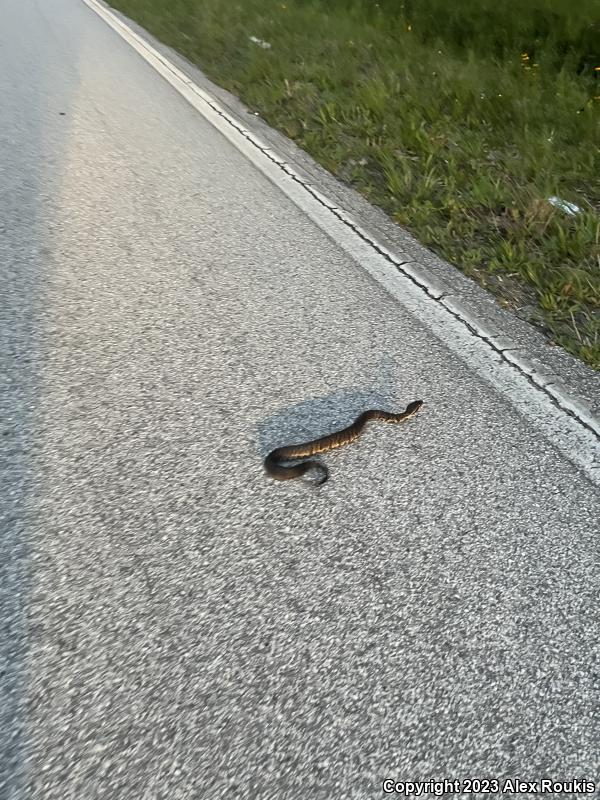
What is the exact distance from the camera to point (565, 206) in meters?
4.81

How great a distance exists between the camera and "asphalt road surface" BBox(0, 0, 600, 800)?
1.79 metres

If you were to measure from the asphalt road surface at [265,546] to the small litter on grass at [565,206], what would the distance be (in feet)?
5.35

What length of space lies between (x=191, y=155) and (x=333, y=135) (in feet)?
4.72

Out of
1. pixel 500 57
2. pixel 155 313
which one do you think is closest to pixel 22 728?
pixel 155 313

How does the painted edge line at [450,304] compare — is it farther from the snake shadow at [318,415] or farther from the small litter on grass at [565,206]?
the small litter on grass at [565,206]

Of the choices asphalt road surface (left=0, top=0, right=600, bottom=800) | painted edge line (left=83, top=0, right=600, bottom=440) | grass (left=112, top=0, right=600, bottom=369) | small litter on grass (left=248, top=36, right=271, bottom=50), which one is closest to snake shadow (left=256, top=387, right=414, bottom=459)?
asphalt road surface (left=0, top=0, right=600, bottom=800)

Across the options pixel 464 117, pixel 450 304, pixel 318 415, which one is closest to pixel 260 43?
pixel 464 117

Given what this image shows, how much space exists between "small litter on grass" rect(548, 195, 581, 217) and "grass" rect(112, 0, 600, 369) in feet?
0.18

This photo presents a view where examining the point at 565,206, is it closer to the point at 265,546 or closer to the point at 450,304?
the point at 450,304

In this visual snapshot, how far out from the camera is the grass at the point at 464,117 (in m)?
4.34

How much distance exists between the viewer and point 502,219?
482 cm

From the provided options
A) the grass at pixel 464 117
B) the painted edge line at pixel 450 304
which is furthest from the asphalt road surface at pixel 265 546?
the grass at pixel 464 117

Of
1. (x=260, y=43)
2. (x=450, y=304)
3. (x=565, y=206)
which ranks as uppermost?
(x=565, y=206)

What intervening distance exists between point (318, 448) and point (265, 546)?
59 cm
